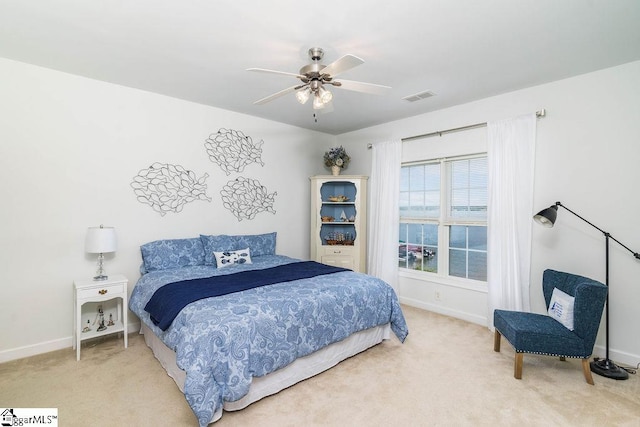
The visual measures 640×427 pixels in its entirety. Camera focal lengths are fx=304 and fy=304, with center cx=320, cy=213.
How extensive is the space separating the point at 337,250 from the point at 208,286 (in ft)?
8.08

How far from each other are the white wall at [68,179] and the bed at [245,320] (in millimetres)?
433

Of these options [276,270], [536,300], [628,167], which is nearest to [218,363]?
[276,270]

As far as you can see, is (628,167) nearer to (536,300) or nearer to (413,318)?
(536,300)

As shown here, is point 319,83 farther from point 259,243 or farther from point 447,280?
point 447,280

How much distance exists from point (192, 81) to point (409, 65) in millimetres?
2166

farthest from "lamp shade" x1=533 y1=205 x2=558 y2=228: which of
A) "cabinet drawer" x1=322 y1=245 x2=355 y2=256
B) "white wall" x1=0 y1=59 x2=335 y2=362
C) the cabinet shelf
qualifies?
"white wall" x1=0 y1=59 x2=335 y2=362

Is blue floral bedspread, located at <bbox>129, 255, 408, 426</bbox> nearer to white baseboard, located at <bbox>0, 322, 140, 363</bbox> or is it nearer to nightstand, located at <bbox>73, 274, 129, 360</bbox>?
nightstand, located at <bbox>73, 274, 129, 360</bbox>

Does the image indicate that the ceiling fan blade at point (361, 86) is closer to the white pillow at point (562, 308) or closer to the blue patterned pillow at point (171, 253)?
the white pillow at point (562, 308)

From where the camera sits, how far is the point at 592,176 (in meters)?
2.88

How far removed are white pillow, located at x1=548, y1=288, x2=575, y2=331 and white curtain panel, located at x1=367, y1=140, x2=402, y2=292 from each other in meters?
1.96

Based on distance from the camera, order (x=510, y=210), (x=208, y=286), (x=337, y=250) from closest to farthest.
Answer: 1. (x=208, y=286)
2. (x=510, y=210)
3. (x=337, y=250)

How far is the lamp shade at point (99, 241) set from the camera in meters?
2.87

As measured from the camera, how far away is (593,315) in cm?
233

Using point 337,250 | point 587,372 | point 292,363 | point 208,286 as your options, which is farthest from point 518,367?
point 337,250
